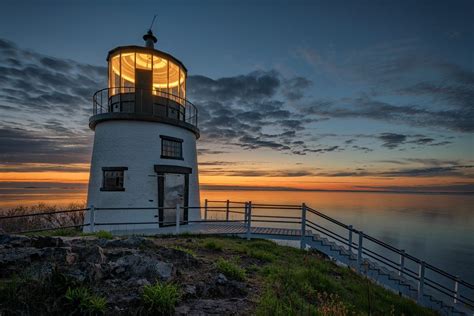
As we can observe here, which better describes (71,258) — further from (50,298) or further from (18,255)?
(50,298)

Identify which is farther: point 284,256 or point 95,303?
point 284,256

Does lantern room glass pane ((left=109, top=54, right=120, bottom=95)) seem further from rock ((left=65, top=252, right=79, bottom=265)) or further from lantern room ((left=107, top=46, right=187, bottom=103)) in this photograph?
rock ((left=65, top=252, right=79, bottom=265))

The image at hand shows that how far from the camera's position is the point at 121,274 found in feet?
14.7

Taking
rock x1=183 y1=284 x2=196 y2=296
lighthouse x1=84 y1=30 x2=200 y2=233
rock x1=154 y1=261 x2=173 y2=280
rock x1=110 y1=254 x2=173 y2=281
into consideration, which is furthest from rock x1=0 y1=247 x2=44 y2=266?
lighthouse x1=84 y1=30 x2=200 y2=233

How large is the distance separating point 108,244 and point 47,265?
218 cm

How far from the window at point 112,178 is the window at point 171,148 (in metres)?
1.98

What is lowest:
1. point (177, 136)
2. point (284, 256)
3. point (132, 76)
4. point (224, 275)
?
point (284, 256)

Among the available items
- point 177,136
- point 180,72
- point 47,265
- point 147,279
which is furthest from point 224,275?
point 180,72

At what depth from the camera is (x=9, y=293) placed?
11.1ft

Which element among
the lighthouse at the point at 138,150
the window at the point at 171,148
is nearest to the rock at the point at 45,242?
the lighthouse at the point at 138,150

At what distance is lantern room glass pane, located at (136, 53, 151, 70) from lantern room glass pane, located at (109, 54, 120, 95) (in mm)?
956

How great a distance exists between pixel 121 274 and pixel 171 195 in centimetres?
797

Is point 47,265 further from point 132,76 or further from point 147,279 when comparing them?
point 132,76

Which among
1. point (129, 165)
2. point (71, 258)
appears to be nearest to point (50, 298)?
point (71, 258)
